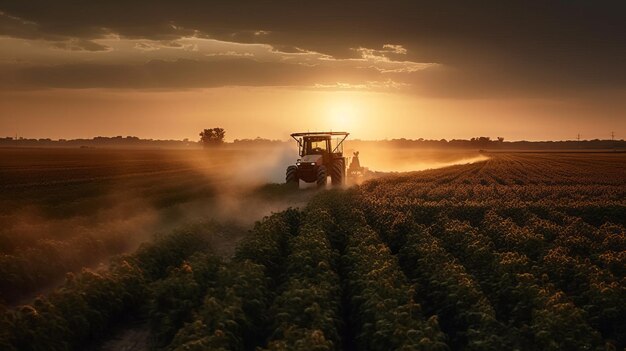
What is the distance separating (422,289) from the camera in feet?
41.6

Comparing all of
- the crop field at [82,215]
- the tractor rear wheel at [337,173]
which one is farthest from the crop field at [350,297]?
the tractor rear wheel at [337,173]

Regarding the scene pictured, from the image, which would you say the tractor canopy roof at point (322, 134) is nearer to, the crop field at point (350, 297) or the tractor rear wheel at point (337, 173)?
the tractor rear wheel at point (337, 173)

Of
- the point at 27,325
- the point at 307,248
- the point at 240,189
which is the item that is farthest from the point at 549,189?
the point at 27,325

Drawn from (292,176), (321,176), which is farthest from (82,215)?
(321,176)

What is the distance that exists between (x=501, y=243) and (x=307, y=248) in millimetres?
6602

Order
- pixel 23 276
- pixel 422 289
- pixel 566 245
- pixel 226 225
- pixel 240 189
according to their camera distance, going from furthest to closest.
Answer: pixel 240 189 → pixel 226 225 → pixel 566 245 → pixel 23 276 → pixel 422 289

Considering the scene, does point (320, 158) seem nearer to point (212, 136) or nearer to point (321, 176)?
point (321, 176)

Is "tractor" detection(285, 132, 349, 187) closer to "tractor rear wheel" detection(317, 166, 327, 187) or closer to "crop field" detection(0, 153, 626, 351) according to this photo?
"tractor rear wheel" detection(317, 166, 327, 187)

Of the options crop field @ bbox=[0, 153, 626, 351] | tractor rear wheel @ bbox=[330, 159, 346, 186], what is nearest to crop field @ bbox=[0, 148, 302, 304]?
crop field @ bbox=[0, 153, 626, 351]

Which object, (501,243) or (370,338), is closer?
(370,338)

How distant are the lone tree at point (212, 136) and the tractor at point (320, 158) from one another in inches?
6071

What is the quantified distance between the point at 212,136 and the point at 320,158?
158m

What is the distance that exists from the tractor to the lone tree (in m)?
154

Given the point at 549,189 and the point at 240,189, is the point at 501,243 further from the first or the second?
the point at 240,189
